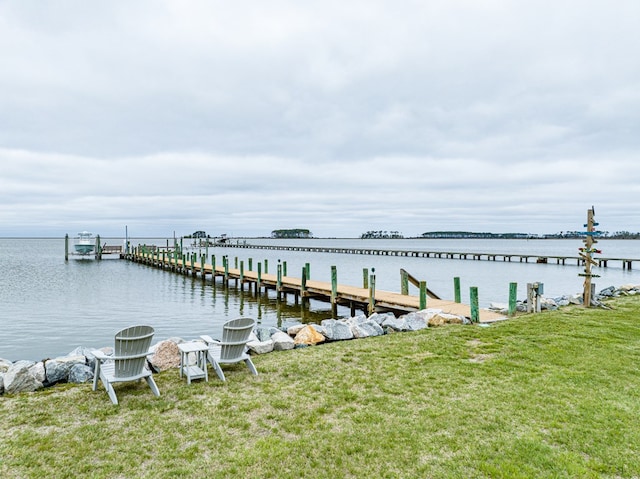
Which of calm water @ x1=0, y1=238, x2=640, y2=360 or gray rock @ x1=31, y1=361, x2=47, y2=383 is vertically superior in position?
gray rock @ x1=31, y1=361, x2=47, y2=383

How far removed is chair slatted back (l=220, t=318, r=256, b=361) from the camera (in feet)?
22.3

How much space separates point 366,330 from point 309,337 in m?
1.49

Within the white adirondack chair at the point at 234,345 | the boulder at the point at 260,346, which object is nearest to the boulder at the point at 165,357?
the white adirondack chair at the point at 234,345

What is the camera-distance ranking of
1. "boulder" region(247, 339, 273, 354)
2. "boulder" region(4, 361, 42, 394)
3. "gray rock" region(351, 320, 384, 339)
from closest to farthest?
"boulder" region(4, 361, 42, 394) → "boulder" region(247, 339, 273, 354) → "gray rock" region(351, 320, 384, 339)

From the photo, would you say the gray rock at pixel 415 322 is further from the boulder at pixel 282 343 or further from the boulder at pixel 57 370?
the boulder at pixel 57 370

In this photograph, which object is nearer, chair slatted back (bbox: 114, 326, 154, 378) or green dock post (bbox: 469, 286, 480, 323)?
chair slatted back (bbox: 114, 326, 154, 378)

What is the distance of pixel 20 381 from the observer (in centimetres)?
609

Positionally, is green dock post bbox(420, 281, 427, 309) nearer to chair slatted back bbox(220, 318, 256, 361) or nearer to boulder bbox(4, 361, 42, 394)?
chair slatted back bbox(220, 318, 256, 361)

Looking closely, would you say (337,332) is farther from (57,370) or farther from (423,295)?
(57,370)

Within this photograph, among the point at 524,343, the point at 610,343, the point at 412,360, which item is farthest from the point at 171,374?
the point at 610,343

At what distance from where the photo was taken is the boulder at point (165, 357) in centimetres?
720

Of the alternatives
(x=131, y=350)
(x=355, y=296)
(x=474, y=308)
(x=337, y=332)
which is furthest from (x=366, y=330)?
(x=355, y=296)

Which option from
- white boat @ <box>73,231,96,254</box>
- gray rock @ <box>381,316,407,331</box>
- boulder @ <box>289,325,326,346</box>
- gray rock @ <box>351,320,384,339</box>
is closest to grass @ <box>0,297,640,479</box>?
boulder @ <box>289,325,326,346</box>

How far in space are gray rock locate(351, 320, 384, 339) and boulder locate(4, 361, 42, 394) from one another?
19.8ft
